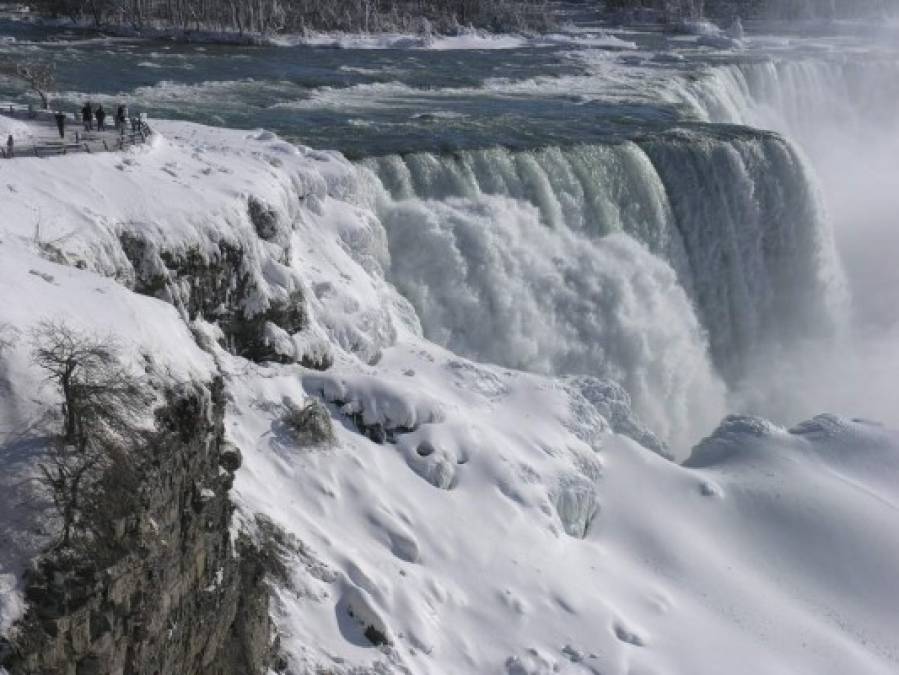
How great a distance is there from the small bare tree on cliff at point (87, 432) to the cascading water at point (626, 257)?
45.0 ft

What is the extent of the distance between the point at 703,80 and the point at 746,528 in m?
33.0

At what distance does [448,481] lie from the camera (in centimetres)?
1838

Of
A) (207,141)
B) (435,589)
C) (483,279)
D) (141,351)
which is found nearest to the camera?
(141,351)

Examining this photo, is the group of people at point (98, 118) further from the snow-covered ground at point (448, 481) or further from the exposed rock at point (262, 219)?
the exposed rock at point (262, 219)

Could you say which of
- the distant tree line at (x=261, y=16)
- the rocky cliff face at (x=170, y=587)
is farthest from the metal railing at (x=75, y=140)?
the distant tree line at (x=261, y=16)

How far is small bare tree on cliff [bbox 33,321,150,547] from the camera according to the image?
32.8ft

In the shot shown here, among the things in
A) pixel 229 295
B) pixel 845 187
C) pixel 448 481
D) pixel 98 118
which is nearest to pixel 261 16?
pixel 845 187

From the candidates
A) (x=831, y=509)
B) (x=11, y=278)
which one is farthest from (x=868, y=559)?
(x=11, y=278)

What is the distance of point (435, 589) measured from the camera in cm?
1623

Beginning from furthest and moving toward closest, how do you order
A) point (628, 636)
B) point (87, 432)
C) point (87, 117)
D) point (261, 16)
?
1. point (261, 16)
2. point (87, 117)
3. point (628, 636)
4. point (87, 432)

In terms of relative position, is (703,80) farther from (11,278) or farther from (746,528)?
(11,278)

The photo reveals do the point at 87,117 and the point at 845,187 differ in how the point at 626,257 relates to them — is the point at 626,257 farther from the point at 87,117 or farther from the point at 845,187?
the point at 845,187

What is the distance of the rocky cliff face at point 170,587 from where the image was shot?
368 inches

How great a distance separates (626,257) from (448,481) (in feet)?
42.0
